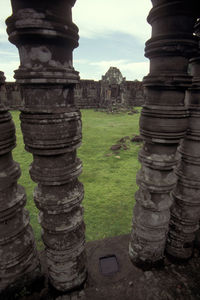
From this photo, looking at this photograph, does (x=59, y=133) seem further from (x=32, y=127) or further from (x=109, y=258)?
(x=109, y=258)

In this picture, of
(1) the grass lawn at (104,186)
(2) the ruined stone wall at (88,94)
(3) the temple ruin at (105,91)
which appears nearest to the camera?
(1) the grass lawn at (104,186)

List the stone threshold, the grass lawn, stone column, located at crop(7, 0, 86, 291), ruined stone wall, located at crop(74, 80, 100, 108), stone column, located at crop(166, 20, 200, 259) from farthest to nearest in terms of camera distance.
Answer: ruined stone wall, located at crop(74, 80, 100, 108) → the grass lawn → the stone threshold → stone column, located at crop(166, 20, 200, 259) → stone column, located at crop(7, 0, 86, 291)

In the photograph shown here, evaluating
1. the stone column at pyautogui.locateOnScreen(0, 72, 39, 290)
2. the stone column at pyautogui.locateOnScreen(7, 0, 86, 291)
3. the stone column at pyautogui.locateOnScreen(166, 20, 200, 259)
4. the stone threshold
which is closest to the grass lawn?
the stone threshold

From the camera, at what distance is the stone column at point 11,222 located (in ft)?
4.98

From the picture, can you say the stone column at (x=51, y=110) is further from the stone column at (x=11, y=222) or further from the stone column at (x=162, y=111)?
the stone column at (x=162, y=111)

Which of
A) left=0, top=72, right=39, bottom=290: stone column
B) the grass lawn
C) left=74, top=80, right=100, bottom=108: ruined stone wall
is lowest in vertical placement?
the grass lawn

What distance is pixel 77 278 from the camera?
→ 2.12m

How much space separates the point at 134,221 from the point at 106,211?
72.4 inches

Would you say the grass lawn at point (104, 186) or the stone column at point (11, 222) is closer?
the stone column at point (11, 222)

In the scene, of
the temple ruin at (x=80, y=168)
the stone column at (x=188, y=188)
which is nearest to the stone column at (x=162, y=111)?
the temple ruin at (x=80, y=168)

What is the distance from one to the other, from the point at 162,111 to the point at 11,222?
5.97 ft

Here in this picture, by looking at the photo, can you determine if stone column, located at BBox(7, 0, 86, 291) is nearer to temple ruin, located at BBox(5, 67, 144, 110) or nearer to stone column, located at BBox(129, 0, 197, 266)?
stone column, located at BBox(129, 0, 197, 266)

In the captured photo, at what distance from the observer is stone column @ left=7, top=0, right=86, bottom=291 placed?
122 centimetres

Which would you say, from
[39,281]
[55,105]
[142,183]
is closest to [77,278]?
[39,281]
